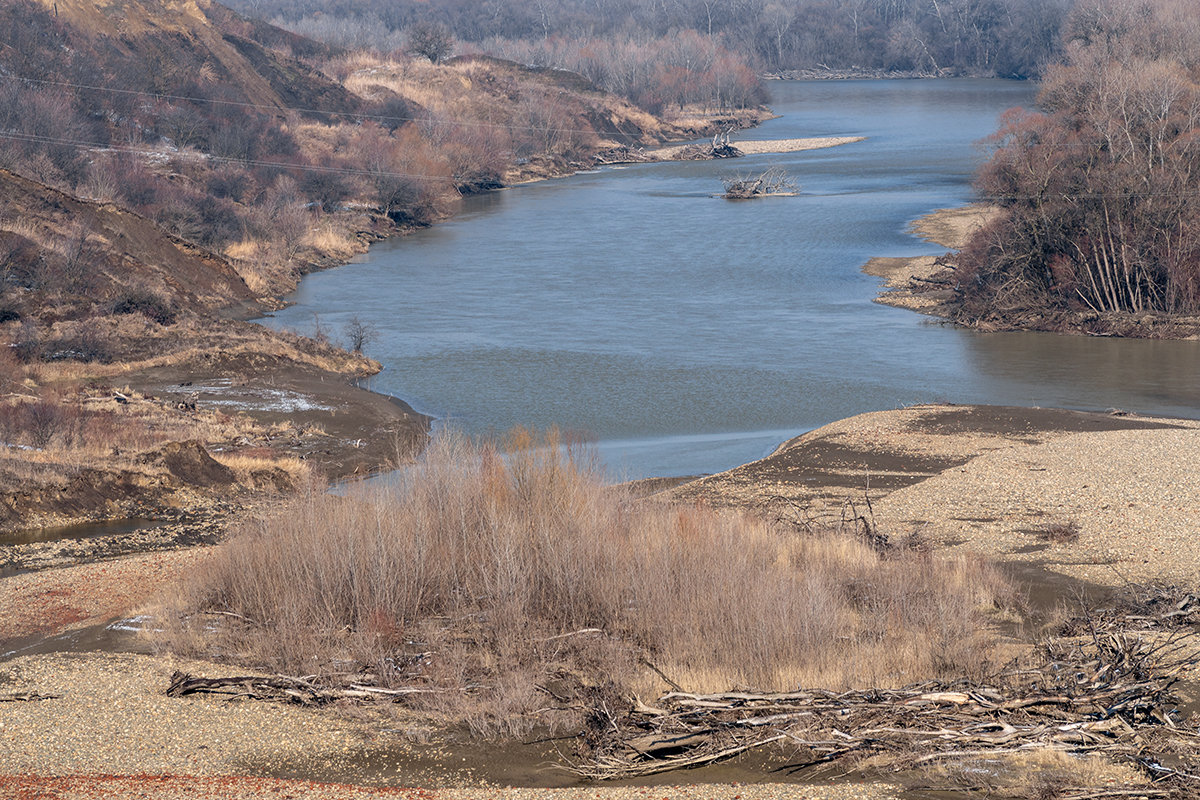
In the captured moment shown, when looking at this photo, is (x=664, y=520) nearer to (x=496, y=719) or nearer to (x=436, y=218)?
(x=496, y=719)

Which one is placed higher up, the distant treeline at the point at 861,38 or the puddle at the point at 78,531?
the distant treeline at the point at 861,38

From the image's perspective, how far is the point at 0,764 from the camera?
30.5ft

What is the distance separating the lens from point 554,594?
12883 millimetres

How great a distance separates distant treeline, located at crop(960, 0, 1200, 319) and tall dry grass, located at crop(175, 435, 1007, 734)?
30292 mm

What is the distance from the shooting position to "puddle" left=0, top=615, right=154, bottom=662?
12.5 m

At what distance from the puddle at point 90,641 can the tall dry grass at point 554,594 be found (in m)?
0.62

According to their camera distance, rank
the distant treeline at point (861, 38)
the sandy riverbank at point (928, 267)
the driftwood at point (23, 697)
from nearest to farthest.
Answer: the driftwood at point (23, 697), the sandy riverbank at point (928, 267), the distant treeline at point (861, 38)

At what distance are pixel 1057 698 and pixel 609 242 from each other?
5073 cm

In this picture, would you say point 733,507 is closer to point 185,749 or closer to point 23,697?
point 185,749

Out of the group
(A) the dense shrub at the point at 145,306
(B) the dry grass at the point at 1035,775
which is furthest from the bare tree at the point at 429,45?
(B) the dry grass at the point at 1035,775

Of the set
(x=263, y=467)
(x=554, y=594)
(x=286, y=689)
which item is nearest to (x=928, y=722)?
(x=554, y=594)

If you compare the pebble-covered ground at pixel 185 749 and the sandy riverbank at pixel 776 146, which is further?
the sandy riverbank at pixel 776 146

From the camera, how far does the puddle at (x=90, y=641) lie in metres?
12.5

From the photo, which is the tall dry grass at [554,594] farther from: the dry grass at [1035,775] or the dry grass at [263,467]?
the dry grass at [263,467]
